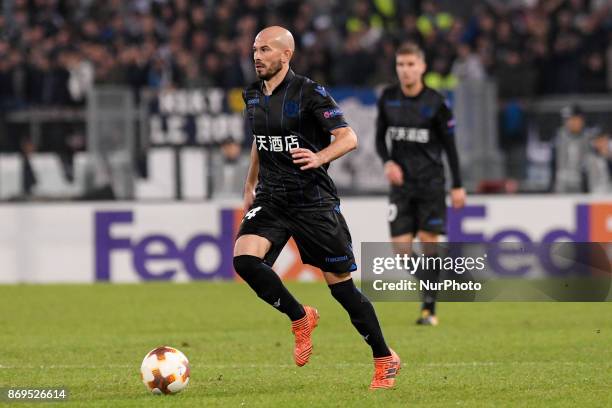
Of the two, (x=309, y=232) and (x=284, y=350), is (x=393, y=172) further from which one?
(x=309, y=232)

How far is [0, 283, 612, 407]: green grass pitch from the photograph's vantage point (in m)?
7.96

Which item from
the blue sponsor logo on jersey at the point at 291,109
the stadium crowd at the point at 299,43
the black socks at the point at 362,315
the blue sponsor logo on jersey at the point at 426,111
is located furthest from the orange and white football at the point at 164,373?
the stadium crowd at the point at 299,43

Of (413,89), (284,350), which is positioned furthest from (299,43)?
(284,350)

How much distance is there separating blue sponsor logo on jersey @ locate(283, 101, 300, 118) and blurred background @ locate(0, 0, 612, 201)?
1038 centimetres

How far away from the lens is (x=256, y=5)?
78.6 ft

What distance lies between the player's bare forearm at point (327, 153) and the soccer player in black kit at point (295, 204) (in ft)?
0.33

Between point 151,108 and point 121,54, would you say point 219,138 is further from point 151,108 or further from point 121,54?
point 121,54

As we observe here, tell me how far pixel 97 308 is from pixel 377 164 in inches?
211

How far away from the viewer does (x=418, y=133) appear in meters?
12.5

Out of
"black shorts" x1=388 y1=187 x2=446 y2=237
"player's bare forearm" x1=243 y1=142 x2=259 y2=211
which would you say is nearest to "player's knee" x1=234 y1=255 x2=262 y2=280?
"player's bare forearm" x1=243 y1=142 x2=259 y2=211

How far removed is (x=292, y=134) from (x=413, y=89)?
452cm

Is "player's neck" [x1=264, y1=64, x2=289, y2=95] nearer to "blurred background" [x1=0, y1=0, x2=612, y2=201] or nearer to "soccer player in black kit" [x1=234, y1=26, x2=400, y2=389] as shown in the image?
"soccer player in black kit" [x1=234, y1=26, x2=400, y2=389]

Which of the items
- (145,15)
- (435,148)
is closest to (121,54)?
(145,15)

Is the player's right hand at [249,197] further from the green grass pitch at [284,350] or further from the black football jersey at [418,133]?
the black football jersey at [418,133]
